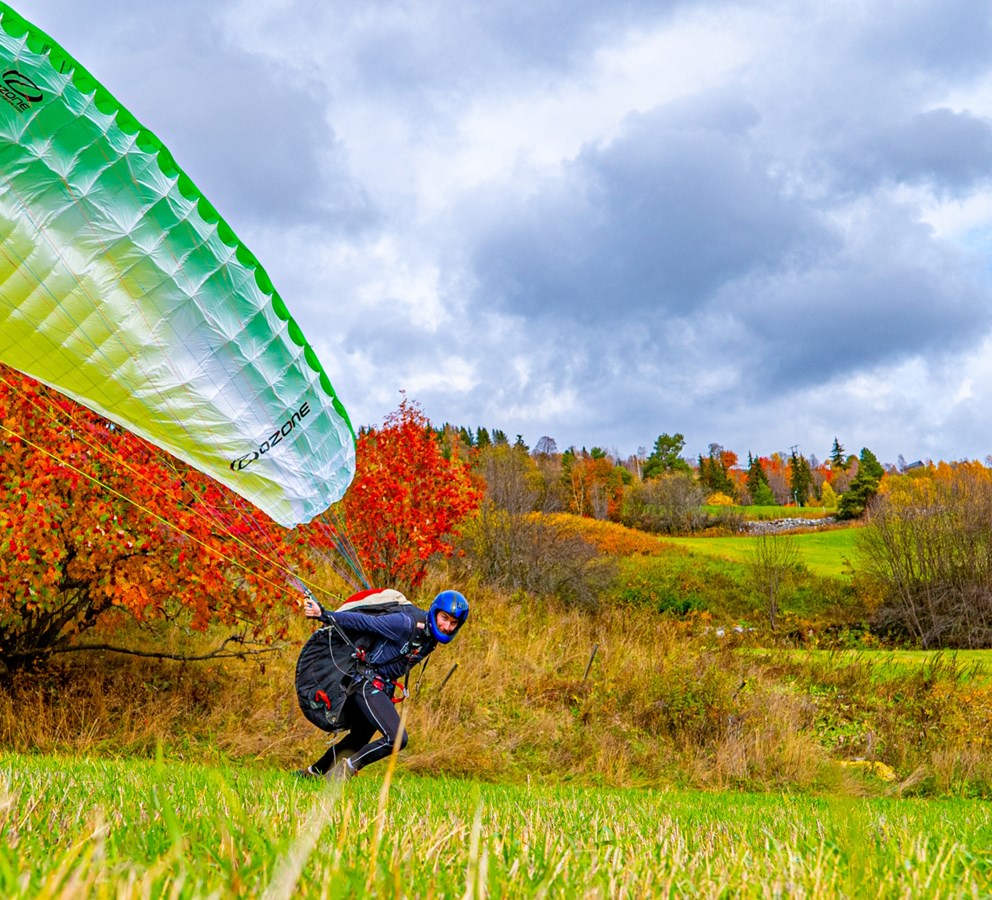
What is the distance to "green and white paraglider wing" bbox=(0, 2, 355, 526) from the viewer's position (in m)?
5.29

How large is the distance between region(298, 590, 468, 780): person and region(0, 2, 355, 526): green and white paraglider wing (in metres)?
1.29

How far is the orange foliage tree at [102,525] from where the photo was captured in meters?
8.34

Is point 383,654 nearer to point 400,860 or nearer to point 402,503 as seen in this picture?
point 400,860

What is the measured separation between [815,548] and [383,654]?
170 feet

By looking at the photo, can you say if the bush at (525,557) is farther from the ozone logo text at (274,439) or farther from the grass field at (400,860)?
the grass field at (400,860)

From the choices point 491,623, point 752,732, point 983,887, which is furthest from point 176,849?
point 491,623

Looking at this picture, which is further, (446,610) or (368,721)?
(368,721)

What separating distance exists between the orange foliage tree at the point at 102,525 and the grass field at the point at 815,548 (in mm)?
30274

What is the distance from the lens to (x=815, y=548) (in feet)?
175

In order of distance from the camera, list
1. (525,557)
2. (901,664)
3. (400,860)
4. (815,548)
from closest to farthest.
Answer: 1. (400,860)
2. (901,664)
3. (525,557)
4. (815,548)

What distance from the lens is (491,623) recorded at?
17562 mm

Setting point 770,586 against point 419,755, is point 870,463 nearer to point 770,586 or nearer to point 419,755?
point 770,586

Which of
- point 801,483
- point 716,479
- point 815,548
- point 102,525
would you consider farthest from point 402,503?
point 801,483

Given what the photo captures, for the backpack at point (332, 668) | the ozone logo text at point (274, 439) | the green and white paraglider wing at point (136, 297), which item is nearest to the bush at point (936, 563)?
the backpack at point (332, 668)
